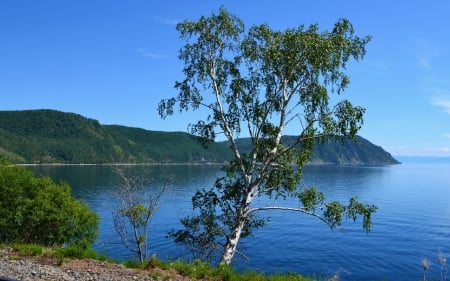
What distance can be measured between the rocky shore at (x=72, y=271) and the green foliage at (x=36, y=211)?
27.2m

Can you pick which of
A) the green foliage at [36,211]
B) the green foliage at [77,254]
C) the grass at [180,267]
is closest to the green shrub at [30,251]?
the grass at [180,267]

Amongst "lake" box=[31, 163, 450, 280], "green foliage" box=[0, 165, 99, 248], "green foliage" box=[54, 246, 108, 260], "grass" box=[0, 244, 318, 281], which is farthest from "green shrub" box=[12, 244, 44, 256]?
"green foliage" box=[0, 165, 99, 248]

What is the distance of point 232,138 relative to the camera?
24953mm

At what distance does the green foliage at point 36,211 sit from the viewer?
1727 inches

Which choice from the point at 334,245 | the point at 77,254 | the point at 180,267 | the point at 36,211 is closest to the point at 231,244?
the point at 180,267

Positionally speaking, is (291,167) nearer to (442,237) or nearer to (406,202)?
(442,237)

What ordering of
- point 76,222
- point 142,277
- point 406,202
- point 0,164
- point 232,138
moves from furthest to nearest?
point 406,202 → point 0,164 → point 76,222 → point 232,138 → point 142,277

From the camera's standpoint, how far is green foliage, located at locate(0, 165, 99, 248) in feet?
144

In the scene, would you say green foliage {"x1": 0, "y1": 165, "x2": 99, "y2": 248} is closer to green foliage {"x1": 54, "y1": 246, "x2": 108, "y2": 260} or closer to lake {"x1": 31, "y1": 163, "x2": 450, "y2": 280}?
lake {"x1": 31, "y1": 163, "x2": 450, "y2": 280}

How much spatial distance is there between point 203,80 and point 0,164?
36.8 metres

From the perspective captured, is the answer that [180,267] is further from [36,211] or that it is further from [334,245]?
[334,245]

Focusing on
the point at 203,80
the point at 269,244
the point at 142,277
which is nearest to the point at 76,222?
the point at 203,80

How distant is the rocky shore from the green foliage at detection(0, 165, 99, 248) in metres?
27.2

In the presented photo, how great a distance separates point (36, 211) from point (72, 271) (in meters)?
30.1
